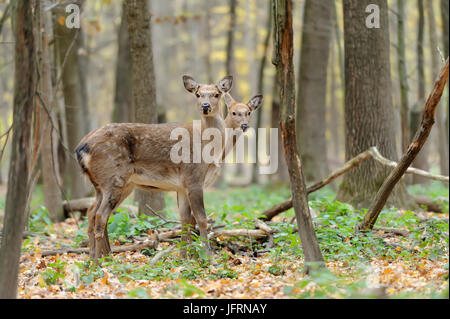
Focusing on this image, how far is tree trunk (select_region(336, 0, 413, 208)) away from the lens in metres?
10.1

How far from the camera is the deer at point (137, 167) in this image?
793 centimetres

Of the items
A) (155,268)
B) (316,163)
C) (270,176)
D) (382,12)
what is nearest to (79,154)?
(155,268)

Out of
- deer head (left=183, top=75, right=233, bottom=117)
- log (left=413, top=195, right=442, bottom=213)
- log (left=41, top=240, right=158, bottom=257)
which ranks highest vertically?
deer head (left=183, top=75, right=233, bottom=117)

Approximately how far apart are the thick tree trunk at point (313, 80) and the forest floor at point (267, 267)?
20.8 feet

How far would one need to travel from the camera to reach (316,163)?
15.8 meters

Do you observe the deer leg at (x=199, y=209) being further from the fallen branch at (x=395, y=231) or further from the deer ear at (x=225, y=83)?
the fallen branch at (x=395, y=231)

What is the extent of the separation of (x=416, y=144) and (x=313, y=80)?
8945mm

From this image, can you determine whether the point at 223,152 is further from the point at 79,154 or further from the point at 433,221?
the point at 433,221

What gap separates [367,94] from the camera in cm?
1009

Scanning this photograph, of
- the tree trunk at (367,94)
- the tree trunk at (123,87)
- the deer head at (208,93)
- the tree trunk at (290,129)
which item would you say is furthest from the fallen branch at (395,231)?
the tree trunk at (123,87)

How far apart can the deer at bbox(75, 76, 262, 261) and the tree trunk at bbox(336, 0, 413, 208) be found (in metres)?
2.78

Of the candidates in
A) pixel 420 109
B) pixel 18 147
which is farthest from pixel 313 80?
pixel 18 147

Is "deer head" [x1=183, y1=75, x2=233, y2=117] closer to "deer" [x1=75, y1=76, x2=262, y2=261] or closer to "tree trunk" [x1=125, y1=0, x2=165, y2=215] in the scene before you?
"deer" [x1=75, y1=76, x2=262, y2=261]

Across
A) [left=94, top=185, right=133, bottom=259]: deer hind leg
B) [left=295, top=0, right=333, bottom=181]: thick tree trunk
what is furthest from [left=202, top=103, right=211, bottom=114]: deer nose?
[left=295, top=0, right=333, bottom=181]: thick tree trunk
